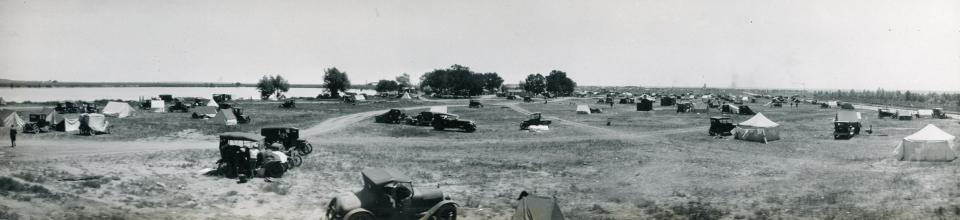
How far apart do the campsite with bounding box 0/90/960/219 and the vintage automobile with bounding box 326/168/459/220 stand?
2.33 meters

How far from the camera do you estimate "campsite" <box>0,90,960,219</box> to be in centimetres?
1773

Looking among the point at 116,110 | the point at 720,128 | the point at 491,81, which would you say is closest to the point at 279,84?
the point at 491,81

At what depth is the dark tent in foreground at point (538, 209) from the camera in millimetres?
12578

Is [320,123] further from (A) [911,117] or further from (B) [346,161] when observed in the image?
(A) [911,117]

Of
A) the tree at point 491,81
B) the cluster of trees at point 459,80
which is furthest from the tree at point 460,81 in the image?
the tree at point 491,81

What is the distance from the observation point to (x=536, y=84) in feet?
518

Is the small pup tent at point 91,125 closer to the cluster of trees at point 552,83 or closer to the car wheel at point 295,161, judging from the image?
the car wheel at point 295,161

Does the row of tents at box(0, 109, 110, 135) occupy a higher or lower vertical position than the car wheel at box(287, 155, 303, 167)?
higher

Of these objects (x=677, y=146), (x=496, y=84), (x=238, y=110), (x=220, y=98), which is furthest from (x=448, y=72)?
(x=677, y=146)

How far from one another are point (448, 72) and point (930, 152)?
374 feet

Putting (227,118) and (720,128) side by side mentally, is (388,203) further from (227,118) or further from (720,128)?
(227,118)

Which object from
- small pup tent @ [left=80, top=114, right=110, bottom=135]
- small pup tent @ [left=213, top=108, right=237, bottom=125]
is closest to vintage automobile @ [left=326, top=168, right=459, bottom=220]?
small pup tent @ [left=80, top=114, right=110, bottom=135]

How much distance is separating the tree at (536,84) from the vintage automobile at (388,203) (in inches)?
5660

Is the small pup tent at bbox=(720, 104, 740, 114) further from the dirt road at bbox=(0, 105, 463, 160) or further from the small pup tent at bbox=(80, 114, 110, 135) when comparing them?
the small pup tent at bbox=(80, 114, 110, 135)
